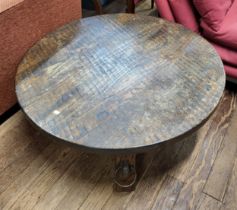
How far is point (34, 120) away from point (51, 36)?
1.70 ft

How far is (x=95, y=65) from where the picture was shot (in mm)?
1072

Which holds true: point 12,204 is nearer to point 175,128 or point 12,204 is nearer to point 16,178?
point 16,178

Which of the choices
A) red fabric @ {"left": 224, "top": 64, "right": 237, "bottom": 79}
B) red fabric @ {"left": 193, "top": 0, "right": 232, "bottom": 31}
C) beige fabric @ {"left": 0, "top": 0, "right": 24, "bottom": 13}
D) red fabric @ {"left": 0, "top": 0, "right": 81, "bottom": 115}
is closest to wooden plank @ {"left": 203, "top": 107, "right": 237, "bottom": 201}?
red fabric @ {"left": 224, "top": 64, "right": 237, "bottom": 79}

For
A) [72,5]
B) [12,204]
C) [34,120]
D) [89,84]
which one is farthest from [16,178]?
[72,5]

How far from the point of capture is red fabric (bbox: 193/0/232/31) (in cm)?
148

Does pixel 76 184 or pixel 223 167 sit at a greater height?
pixel 76 184

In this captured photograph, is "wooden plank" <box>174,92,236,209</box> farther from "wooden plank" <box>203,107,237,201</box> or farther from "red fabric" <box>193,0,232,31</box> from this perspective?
"red fabric" <box>193,0,232,31</box>

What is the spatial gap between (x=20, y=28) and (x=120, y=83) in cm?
61

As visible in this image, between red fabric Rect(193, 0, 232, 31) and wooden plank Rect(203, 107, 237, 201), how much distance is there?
1.96 ft

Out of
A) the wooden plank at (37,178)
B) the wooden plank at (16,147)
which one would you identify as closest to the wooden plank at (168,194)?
the wooden plank at (37,178)

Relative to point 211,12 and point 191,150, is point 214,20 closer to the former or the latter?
point 211,12

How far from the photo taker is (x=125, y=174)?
1113mm

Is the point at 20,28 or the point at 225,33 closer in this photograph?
the point at 20,28

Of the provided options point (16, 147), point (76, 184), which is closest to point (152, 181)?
point (76, 184)
